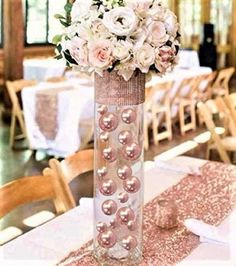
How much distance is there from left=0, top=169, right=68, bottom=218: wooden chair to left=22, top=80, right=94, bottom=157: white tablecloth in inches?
126

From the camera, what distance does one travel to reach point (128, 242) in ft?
5.24

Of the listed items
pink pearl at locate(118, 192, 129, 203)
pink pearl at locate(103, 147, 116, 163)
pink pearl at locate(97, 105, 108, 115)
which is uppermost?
pink pearl at locate(97, 105, 108, 115)

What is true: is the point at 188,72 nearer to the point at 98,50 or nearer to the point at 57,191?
the point at 57,191

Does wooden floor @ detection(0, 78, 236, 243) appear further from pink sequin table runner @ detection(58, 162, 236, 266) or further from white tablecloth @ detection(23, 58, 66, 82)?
pink sequin table runner @ detection(58, 162, 236, 266)

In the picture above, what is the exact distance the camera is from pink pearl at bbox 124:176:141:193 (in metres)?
1.58

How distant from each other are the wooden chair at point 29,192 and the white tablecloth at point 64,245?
13 cm

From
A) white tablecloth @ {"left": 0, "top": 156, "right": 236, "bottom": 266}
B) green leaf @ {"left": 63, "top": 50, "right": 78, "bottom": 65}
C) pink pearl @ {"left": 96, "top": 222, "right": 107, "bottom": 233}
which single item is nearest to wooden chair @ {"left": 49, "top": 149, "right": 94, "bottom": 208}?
white tablecloth @ {"left": 0, "top": 156, "right": 236, "bottom": 266}

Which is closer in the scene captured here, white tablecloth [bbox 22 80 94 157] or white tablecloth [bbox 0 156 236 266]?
white tablecloth [bbox 0 156 236 266]

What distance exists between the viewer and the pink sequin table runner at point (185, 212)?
165 cm

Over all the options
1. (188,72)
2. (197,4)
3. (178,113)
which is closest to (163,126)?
(178,113)

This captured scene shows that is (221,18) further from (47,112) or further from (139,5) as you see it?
(139,5)

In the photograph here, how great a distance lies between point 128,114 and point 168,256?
17.4 inches

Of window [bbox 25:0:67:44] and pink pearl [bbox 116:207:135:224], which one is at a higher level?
window [bbox 25:0:67:44]

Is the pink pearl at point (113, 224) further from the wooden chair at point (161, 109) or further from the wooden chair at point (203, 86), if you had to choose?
the wooden chair at point (203, 86)
